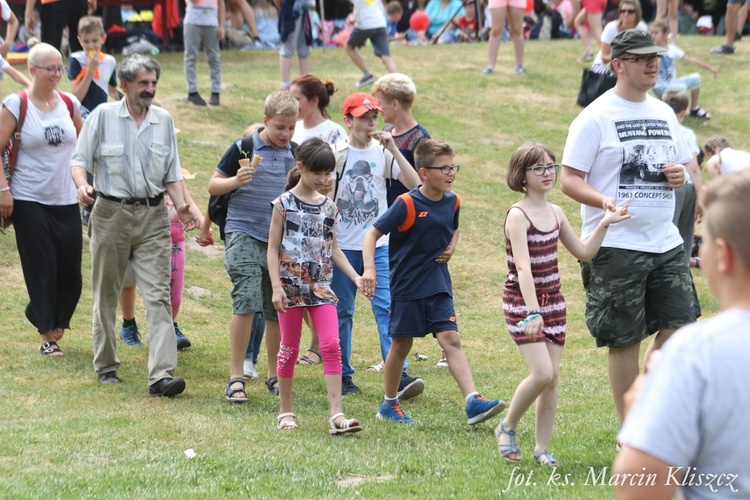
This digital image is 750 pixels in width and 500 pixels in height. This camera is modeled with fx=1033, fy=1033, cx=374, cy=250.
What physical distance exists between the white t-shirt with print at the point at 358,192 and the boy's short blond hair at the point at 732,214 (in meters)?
5.01

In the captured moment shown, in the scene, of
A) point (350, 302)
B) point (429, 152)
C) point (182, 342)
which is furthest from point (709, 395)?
point (182, 342)

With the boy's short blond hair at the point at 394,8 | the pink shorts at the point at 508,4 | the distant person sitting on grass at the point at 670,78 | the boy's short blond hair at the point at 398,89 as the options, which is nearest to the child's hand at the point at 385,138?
the boy's short blond hair at the point at 398,89

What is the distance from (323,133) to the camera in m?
7.63

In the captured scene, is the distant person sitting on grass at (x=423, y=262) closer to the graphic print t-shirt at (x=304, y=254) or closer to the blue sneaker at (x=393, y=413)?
the blue sneaker at (x=393, y=413)

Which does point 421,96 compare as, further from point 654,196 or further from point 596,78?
point 654,196

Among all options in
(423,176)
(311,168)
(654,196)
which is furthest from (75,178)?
(654,196)

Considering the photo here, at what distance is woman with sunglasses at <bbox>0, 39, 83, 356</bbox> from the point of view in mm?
7633

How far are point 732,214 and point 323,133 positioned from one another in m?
5.59

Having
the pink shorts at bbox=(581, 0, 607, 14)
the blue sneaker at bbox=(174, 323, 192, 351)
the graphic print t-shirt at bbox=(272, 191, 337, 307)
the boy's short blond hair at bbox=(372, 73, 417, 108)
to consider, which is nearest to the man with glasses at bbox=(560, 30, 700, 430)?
the graphic print t-shirt at bbox=(272, 191, 337, 307)

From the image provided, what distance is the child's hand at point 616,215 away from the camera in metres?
5.14

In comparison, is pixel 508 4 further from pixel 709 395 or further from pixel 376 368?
pixel 709 395

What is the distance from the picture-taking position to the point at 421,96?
1728 cm

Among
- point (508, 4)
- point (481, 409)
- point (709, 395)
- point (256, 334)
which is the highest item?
point (709, 395)

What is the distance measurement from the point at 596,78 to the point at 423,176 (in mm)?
9340
